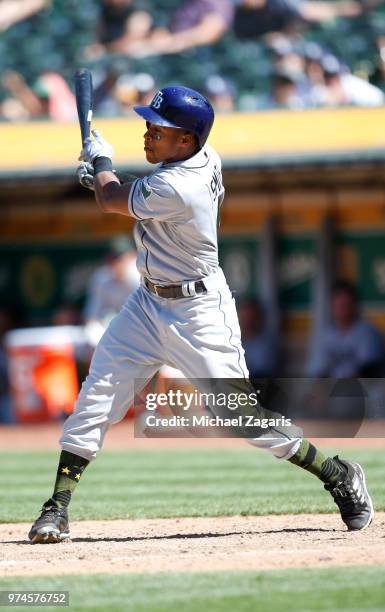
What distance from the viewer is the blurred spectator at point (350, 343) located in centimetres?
1141

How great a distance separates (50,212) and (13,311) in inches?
49.4

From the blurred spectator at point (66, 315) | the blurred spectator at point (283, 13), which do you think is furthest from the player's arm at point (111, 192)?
the blurred spectator at point (283, 13)

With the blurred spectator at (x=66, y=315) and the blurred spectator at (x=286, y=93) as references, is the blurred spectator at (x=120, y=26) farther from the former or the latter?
the blurred spectator at (x=66, y=315)

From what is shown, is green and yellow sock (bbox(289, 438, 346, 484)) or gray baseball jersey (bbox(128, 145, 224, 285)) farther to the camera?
green and yellow sock (bbox(289, 438, 346, 484))

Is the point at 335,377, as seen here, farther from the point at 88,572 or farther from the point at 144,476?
the point at 88,572

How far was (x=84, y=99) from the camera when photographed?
554 centimetres

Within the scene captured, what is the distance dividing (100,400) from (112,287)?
620 cm

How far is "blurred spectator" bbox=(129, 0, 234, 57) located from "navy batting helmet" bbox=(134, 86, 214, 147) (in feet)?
27.5

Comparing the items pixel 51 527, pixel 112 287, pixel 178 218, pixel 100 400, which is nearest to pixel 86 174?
pixel 178 218

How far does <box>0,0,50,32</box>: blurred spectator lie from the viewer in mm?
14156

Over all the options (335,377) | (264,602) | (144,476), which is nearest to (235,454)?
(144,476)

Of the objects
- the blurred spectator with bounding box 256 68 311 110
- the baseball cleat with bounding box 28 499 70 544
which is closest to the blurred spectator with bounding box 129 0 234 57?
the blurred spectator with bounding box 256 68 311 110

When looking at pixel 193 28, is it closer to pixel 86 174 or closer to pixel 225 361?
pixel 86 174

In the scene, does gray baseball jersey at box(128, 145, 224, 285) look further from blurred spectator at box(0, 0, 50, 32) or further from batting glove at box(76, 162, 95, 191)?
blurred spectator at box(0, 0, 50, 32)
